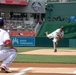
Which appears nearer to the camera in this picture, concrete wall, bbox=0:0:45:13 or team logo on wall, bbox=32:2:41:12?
team logo on wall, bbox=32:2:41:12

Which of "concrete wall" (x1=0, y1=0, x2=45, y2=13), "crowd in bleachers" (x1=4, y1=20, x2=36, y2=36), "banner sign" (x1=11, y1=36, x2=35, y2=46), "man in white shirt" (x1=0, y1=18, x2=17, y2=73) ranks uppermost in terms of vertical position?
"concrete wall" (x1=0, y1=0, x2=45, y2=13)

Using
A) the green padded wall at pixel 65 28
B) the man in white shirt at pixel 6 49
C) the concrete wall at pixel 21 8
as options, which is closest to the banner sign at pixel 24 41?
the green padded wall at pixel 65 28

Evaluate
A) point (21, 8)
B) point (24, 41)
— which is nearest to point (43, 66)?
point (24, 41)

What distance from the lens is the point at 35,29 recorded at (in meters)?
44.1

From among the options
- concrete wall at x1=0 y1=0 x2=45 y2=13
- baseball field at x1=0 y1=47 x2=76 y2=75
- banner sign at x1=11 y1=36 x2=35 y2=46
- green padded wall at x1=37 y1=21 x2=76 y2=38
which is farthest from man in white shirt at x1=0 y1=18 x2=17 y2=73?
concrete wall at x1=0 y1=0 x2=45 y2=13

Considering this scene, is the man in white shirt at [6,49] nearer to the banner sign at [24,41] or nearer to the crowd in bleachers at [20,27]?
the banner sign at [24,41]

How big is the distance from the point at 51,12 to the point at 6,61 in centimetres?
3966

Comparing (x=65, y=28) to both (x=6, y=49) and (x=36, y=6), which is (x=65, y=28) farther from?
(x=6, y=49)

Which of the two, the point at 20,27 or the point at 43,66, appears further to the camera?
the point at 20,27

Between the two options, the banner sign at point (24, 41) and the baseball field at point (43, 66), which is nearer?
the baseball field at point (43, 66)

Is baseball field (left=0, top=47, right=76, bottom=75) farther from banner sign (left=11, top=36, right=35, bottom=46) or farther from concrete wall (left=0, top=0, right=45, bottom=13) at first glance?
concrete wall (left=0, top=0, right=45, bottom=13)

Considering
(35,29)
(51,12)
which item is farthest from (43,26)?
(51,12)

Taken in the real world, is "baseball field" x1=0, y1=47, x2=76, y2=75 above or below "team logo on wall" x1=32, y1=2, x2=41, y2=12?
below

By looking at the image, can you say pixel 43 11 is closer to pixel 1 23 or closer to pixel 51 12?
pixel 51 12
